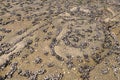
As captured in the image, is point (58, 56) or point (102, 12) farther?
point (102, 12)

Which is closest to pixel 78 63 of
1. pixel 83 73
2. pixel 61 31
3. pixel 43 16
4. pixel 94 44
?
pixel 83 73

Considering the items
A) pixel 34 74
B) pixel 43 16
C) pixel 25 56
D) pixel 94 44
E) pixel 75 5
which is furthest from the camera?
pixel 75 5

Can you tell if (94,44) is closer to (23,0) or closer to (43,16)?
(43,16)

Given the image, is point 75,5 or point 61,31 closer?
point 61,31

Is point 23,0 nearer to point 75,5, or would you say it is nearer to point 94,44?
point 75,5

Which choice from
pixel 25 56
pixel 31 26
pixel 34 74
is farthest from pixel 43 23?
pixel 34 74

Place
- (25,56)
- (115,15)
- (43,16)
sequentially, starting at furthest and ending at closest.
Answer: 1. (115,15)
2. (43,16)
3. (25,56)

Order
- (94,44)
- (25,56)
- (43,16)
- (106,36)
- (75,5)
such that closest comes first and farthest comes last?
(25,56), (94,44), (106,36), (43,16), (75,5)

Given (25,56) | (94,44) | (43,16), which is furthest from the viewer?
(43,16)
